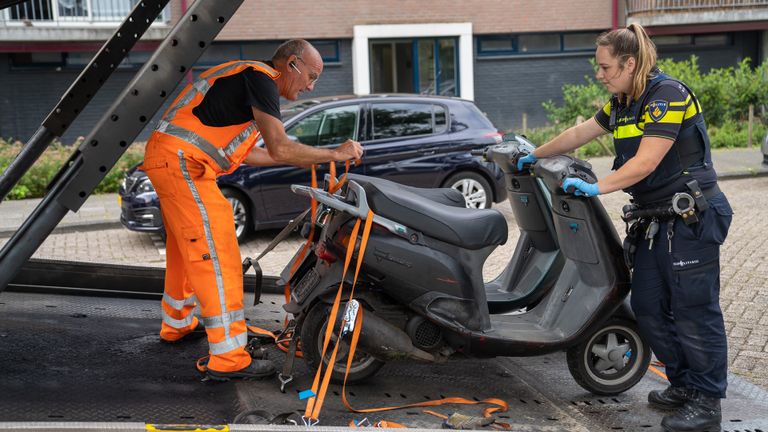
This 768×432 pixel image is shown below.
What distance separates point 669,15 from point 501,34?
445 cm

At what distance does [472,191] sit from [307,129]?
2190mm

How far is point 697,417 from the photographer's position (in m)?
4.06

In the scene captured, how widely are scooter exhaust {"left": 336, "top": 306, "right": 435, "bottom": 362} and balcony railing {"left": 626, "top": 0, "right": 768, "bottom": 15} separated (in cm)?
2118

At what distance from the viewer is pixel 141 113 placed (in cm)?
350

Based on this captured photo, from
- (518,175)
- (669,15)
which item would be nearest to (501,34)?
(669,15)

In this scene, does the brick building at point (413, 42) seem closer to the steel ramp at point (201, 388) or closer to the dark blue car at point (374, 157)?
the dark blue car at point (374, 157)

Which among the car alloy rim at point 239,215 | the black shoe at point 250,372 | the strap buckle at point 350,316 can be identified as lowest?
the car alloy rim at point 239,215

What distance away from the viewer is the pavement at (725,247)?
603cm

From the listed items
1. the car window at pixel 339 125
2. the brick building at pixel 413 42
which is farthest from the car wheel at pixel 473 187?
the brick building at pixel 413 42

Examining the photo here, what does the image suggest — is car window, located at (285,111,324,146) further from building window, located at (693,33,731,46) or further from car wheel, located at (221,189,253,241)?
building window, located at (693,33,731,46)

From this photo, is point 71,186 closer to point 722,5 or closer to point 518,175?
point 518,175

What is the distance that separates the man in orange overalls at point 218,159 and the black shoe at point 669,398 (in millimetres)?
1893

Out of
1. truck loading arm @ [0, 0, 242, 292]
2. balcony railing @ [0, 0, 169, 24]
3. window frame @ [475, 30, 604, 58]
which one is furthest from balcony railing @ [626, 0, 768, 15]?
truck loading arm @ [0, 0, 242, 292]

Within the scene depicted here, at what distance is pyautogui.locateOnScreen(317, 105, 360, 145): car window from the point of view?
10.4m
